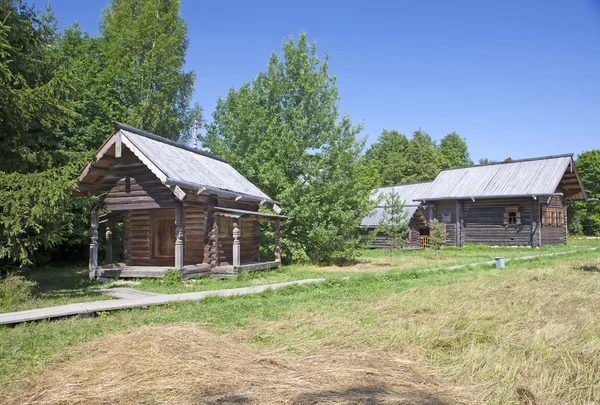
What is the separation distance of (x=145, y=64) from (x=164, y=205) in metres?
16.6

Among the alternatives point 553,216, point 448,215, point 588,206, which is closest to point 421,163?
point 588,206

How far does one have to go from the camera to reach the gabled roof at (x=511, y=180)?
34.4 meters

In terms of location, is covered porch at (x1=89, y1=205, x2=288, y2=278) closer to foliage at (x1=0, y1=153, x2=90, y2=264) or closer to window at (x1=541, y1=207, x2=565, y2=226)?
foliage at (x1=0, y1=153, x2=90, y2=264)

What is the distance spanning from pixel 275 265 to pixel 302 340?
45.6 feet

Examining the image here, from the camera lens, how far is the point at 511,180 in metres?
36.3

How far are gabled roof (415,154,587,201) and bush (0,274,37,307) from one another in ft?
104

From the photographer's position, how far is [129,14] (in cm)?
3222

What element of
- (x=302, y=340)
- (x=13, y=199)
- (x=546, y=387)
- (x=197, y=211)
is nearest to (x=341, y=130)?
(x=197, y=211)

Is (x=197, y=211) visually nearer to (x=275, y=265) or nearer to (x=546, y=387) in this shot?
(x=275, y=265)

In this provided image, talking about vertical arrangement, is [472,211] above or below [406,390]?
above

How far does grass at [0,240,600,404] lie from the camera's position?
5754mm

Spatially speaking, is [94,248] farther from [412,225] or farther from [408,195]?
[408,195]

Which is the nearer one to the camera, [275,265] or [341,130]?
[275,265]

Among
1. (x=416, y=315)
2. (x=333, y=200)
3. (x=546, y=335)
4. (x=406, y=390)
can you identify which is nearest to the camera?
(x=406, y=390)
